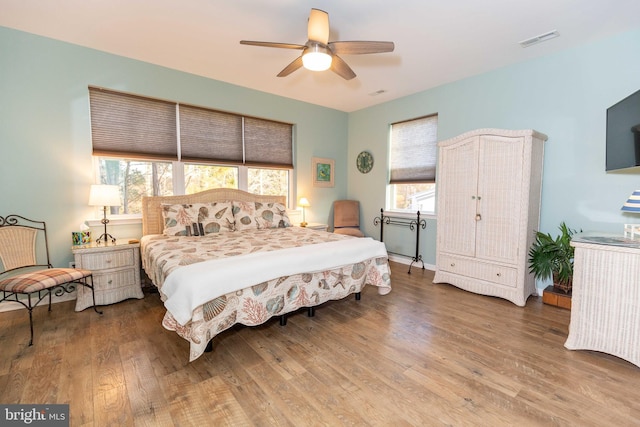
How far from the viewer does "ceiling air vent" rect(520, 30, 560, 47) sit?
9.29 feet

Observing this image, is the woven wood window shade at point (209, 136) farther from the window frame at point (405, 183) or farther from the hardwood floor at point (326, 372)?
the window frame at point (405, 183)

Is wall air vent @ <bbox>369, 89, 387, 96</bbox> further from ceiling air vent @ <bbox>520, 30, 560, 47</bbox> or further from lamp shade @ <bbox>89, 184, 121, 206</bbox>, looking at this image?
lamp shade @ <bbox>89, 184, 121, 206</bbox>

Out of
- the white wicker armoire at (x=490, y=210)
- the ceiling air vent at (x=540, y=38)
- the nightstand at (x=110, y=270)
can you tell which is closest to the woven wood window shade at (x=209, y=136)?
the nightstand at (x=110, y=270)

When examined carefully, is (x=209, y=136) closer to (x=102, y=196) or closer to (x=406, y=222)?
(x=102, y=196)

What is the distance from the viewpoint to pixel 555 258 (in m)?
3.16

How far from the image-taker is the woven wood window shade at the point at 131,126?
11.1 ft

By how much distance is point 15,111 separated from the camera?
9.59 ft

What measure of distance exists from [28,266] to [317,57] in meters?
3.41

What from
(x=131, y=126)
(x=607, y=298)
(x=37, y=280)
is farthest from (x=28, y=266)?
(x=607, y=298)

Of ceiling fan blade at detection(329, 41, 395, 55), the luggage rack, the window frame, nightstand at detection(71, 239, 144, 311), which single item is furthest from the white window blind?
ceiling fan blade at detection(329, 41, 395, 55)

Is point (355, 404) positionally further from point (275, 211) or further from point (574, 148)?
point (574, 148)

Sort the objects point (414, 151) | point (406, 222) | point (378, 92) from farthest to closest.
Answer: point (406, 222), point (414, 151), point (378, 92)

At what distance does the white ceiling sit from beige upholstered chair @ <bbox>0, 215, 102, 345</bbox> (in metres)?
1.97

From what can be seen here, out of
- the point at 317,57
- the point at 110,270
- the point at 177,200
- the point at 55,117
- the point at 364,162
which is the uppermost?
the point at 317,57
